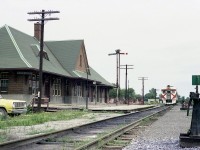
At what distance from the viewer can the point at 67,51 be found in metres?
51.5

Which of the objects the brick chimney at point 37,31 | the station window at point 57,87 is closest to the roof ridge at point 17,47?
the station window at point 57,87

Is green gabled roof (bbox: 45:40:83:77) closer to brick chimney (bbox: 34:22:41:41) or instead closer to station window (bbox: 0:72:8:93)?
brick chimney (bbox: 34:22:41:41)

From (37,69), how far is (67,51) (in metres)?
18.0

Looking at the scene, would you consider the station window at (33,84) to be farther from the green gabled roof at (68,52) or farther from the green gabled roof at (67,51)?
the green gabled roof at (67,51)

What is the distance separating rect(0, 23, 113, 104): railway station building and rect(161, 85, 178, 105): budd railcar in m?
10.4

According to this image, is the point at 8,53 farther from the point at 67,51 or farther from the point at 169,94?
the point at 169,94

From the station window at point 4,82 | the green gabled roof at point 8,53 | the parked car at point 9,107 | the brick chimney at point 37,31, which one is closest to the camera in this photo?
→ the parked car at point 9,107

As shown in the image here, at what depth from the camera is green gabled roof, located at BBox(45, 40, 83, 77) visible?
4888 centimetres

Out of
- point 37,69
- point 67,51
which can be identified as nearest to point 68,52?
point 67,51

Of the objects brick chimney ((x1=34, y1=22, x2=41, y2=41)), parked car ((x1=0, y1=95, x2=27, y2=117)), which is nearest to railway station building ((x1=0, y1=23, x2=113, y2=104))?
brick chimney ((x1=34, y1=22, x2=41, y2=41))

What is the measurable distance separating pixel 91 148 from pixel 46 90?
31918 mm

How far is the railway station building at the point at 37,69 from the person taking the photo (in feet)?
113

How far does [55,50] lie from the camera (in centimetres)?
5203

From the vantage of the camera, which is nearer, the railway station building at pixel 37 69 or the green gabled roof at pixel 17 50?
the railway station building at pixel 37 69
